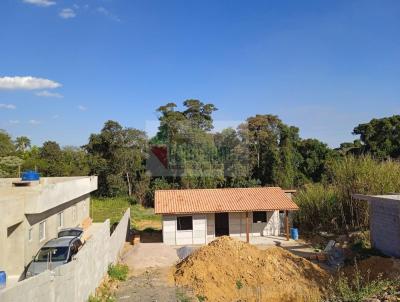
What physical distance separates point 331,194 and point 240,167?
15.5 metres

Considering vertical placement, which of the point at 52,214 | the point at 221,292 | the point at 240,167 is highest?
the point at 240,167

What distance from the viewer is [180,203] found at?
24.0 metres

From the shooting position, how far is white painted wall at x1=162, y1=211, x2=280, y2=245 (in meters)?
23.4

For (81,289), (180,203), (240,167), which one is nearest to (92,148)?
(240,167)

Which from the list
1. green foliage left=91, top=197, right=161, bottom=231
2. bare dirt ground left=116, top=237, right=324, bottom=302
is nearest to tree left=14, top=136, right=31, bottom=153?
green foliage left=91, top=197, right=161, bottom=231

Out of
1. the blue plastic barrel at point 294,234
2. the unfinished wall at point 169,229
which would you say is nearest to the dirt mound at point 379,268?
the blue plastic barrel at point 294,234

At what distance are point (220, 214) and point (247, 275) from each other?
9236 mm

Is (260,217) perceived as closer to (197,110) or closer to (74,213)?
(74,213)

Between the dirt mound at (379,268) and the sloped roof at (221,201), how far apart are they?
7889 mm

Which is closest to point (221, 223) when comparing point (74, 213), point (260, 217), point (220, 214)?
point (220, 214)

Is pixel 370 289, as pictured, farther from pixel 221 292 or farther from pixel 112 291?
pixel 112 291

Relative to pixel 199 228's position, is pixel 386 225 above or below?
above

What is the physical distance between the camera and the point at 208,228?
23953 millimetres

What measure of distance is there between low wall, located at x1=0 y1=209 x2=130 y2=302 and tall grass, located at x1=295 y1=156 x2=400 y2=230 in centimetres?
1497
